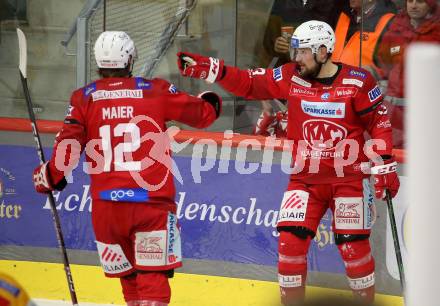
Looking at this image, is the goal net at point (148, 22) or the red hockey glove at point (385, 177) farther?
the goal net at point (148, 22)

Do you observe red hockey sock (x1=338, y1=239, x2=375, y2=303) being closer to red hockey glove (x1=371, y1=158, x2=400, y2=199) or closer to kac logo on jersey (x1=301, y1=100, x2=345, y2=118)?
red hockey glove (x1=371, y1=158, x2=400, y2=199)

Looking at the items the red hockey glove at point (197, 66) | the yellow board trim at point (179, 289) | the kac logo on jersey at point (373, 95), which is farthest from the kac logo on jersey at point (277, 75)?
the yellow board trim at point (179, 289)

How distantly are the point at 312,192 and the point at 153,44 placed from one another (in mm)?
1763

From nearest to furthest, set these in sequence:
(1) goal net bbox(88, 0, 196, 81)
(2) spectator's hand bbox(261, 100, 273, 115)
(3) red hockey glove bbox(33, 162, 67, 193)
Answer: (3) red hockey glove bbox(33, 162, 67, 193)
(2) spectator's hand bbox(261, 100, 273, 115)
(1) goal net bbox(88, 0, 196, 81)

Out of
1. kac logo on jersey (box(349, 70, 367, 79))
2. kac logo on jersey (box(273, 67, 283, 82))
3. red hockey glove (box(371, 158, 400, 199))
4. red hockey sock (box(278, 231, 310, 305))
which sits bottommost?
red hockey sock (box(278, 231, 310, 305))

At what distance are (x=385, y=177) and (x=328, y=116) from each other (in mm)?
409

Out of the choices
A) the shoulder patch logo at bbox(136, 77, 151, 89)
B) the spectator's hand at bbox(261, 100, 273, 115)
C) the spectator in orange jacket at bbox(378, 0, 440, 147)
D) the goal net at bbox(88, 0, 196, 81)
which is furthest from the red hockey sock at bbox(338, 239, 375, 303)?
the goal net at bbox(88, 0, 196, 81)

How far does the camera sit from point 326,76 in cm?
436

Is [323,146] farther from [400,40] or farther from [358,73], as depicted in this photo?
[400,40]

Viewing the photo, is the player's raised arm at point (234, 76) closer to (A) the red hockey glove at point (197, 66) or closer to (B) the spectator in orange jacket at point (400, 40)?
(A) the red hockey glove at point (197, 66)

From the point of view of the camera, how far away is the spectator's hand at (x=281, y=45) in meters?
5.32

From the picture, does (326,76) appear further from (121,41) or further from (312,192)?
(121,41)

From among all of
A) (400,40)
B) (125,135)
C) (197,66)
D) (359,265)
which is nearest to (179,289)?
(359,265)

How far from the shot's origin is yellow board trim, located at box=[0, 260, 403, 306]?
4.84m
